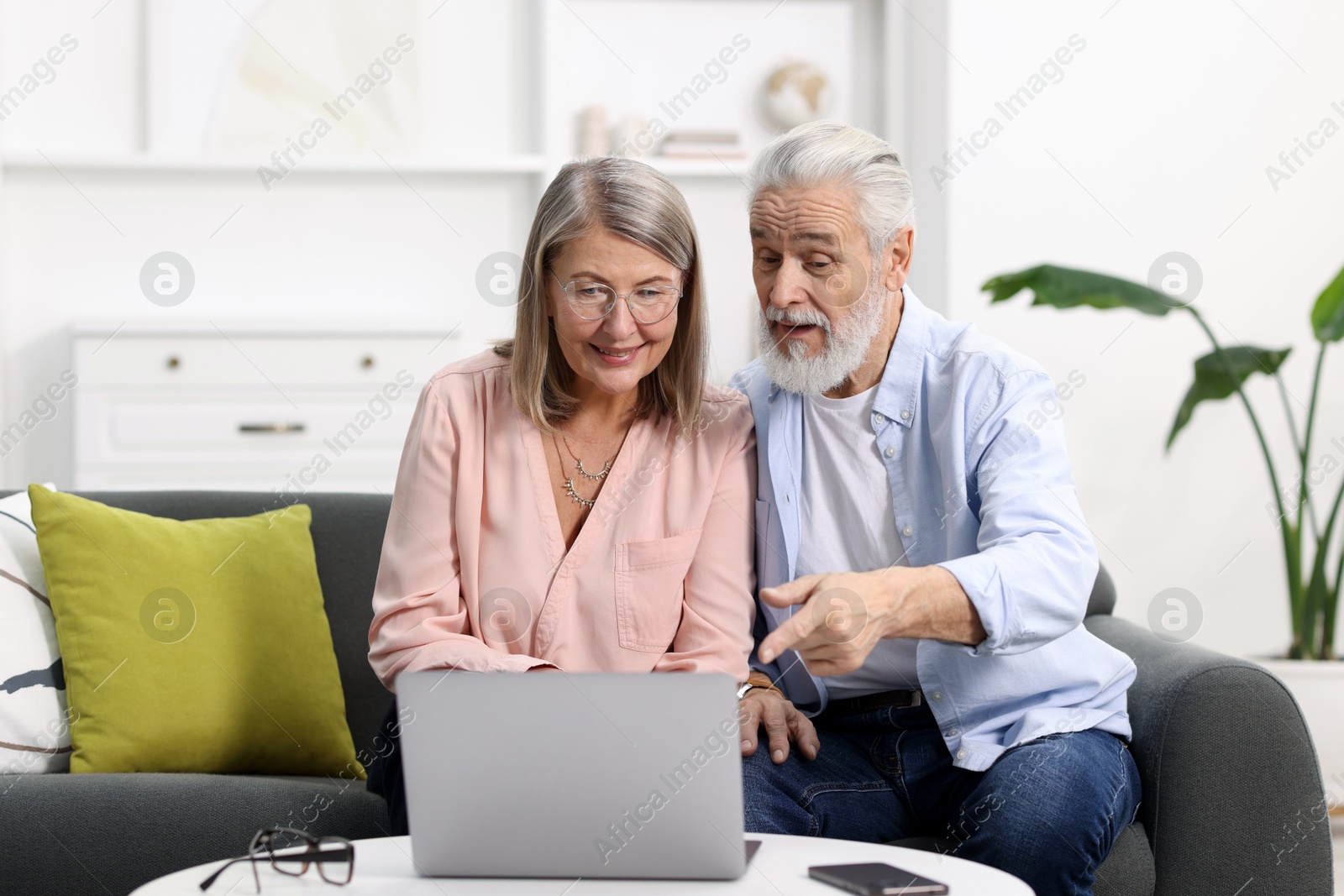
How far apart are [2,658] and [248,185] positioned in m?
2.82

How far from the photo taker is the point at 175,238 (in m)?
4.26

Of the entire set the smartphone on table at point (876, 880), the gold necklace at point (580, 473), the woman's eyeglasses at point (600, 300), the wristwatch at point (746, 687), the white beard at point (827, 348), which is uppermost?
the woman's eyeglasses at point (600, 300)

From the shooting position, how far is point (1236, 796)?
1514 mm

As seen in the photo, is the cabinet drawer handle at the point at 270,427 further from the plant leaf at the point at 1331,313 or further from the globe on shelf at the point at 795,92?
the plant leaf at the point at 1331,313

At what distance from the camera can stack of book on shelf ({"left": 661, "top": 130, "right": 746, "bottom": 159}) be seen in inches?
172

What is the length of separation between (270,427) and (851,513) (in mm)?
2728

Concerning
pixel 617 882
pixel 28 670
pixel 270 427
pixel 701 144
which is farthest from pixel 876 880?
pixel 701 144

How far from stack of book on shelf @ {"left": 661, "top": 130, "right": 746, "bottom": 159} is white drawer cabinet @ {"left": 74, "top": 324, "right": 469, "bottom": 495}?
43.7 inches

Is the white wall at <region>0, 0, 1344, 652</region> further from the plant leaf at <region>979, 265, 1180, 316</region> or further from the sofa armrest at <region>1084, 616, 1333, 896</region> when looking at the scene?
the sofa armrest at <region>1084, 616, 1333, 896</region>

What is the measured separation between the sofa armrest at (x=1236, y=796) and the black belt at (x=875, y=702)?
12.3 inches

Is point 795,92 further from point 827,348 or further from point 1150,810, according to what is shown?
point 1150,810

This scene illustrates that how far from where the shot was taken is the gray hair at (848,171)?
5.43 ft

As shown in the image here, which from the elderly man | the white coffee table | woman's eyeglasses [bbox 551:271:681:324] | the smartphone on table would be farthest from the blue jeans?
woman's eyeglasses [bbox 551:271:681:324]

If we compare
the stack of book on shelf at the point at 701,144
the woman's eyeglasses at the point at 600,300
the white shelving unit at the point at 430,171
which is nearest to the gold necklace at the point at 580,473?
the woman's eyeglasses at the point at 600,300
